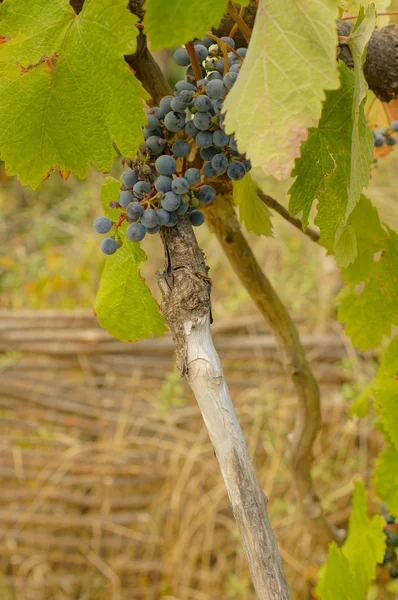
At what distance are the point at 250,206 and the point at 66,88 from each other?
0.23 metres

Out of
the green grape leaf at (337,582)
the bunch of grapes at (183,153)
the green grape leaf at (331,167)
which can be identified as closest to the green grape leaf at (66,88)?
the bunch of grapes at (183,153)

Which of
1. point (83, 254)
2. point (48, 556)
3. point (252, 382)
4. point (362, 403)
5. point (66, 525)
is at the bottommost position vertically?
point (48, 556)

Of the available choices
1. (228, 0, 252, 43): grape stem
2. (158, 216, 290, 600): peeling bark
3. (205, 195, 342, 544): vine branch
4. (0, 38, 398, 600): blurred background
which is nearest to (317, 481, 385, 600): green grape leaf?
(205, 195, 342, 544): vine branch

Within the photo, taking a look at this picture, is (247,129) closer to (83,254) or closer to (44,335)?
(44,335)

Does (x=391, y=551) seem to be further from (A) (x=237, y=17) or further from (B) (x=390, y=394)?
(A) (x=237, y=17)

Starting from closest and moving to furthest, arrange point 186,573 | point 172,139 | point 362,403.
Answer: point 172,139 < point 362,403 < point 186,573

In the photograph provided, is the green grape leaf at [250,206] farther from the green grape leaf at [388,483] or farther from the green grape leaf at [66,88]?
the green grape leaf at [388,483]

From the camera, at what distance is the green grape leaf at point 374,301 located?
2.25ft

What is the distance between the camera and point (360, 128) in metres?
0.43

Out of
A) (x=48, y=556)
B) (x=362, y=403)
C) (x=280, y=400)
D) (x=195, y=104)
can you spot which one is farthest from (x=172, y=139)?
(x=48, y=556)

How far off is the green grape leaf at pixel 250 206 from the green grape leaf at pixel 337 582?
1.25 feet

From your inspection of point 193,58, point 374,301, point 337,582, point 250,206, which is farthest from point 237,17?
point 337,582

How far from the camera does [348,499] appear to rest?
1979 mm

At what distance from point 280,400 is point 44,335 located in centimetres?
88
